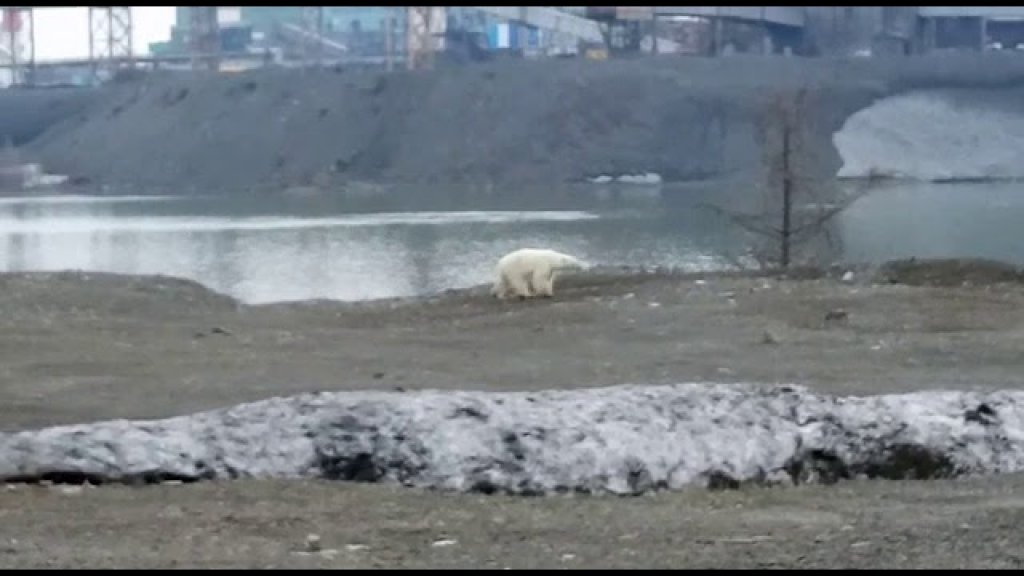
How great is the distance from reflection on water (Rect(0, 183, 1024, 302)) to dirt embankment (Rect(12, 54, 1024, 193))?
11.5 m

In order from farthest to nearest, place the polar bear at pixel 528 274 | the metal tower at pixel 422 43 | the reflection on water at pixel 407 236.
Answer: the metal tower at pixel 422 43, the reflection on water at pixel 407 236, the polar bear at pixel 528 274

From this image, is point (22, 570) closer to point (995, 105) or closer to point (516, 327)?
point (516, 327)

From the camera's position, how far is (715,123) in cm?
7400

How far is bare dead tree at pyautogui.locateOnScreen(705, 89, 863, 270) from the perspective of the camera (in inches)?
1096

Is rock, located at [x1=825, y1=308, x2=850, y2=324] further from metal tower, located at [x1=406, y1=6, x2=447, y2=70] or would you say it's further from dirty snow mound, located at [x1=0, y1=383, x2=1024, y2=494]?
metal tower, located at [x1=406, y1=6, x2=447, y2=70]

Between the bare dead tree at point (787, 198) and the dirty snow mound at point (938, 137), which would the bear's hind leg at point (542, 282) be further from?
the dirty snow mound at point (938, 137)

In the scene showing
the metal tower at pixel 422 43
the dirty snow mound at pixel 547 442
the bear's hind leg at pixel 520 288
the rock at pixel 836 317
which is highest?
the metal tower at pixel 422 43

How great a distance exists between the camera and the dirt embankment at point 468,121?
69.2 metres

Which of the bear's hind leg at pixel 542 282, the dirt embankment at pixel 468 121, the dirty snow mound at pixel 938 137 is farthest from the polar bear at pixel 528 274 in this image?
the dirt embankment at pixel 468 121

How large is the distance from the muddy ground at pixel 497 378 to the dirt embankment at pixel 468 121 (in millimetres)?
45351

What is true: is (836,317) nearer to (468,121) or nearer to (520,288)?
(520,288)

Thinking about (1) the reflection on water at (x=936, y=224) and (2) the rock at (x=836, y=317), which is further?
(1) the reflection on water at (x=936, y=224)

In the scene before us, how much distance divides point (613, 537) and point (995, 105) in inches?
2333

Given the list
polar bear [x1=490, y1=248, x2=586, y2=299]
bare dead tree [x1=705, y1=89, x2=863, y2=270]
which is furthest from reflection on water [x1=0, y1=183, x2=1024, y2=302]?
polar bear [x1=490, y1=248, x2=586, y2=299]
